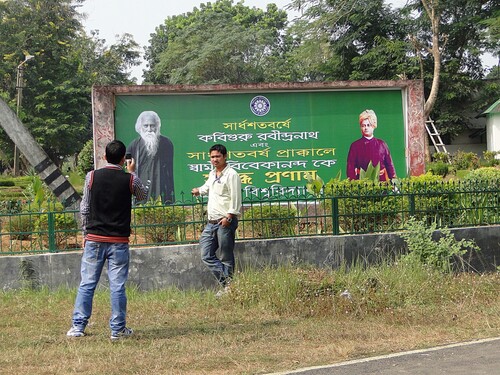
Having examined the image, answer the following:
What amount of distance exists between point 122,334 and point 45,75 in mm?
37039

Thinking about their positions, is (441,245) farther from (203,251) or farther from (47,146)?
(47,146)

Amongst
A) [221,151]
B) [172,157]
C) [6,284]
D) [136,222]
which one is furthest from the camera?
[172,157]

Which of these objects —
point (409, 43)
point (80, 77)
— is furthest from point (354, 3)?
point (80, 77)

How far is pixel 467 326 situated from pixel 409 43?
105ft

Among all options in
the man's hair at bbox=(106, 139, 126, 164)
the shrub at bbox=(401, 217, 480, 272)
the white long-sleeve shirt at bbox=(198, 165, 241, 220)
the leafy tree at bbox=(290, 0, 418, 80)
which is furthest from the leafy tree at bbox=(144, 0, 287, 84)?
the man's hair at bbox=(106, 139, 126, 164)

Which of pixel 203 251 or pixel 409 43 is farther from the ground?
pixel 409 43

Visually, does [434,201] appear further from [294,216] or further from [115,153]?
[115,153]

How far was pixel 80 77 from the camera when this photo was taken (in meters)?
41.3

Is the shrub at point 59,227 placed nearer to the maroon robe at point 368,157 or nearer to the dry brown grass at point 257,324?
the dry brown grass at point 257,324

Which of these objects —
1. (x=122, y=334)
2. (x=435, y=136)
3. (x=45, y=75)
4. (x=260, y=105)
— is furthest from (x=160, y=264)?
(x=45, y=75)

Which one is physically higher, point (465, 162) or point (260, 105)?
point (260, 105)

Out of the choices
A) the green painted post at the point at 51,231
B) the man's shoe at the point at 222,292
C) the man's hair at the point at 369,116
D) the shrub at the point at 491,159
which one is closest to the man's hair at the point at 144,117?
the man's hair at the point at 369,116

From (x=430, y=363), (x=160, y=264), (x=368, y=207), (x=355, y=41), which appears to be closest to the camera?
(x=430, y=363)

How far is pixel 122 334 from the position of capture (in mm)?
6363
